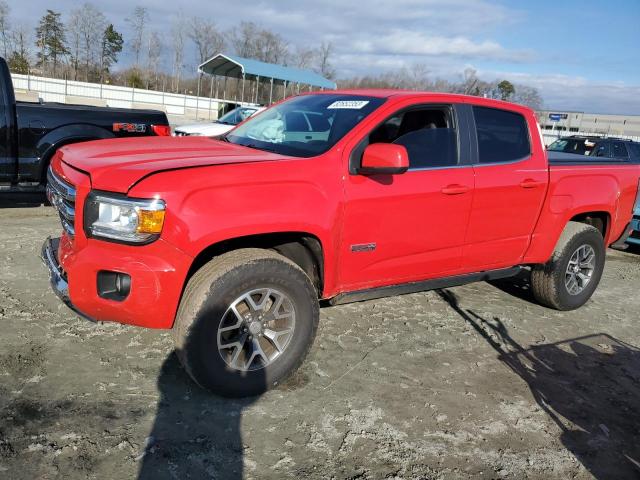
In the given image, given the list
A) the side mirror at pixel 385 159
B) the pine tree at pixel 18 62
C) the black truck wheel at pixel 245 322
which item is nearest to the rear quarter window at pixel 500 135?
the side mirror at pixel 385 159

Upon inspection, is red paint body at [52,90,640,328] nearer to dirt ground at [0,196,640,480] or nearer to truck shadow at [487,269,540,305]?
dirt ground at [0,196,640,480]

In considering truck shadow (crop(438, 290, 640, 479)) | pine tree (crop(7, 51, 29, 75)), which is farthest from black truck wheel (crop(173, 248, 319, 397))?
pine tree (crop(7, 51, 29, 75))

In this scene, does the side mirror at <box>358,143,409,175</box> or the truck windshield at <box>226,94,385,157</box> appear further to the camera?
the truck windshield at <box>226,94,385,157</box>

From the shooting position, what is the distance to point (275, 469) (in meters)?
2.63

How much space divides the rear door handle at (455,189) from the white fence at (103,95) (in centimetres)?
3068

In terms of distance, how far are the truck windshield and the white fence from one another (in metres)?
29.7

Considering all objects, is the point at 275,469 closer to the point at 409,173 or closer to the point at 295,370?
the point at 295,370

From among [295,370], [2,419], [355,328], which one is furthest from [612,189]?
[2,419]

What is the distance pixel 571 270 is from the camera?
5.26 metres

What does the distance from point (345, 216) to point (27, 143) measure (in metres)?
5.28

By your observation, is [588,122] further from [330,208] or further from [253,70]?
[330,208]

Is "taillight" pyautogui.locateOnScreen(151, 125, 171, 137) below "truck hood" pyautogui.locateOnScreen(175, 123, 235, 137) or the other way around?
the other way around

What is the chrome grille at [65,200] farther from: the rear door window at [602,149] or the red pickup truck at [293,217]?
the rear door window at [602,149]

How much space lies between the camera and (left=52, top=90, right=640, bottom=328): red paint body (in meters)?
2.89
